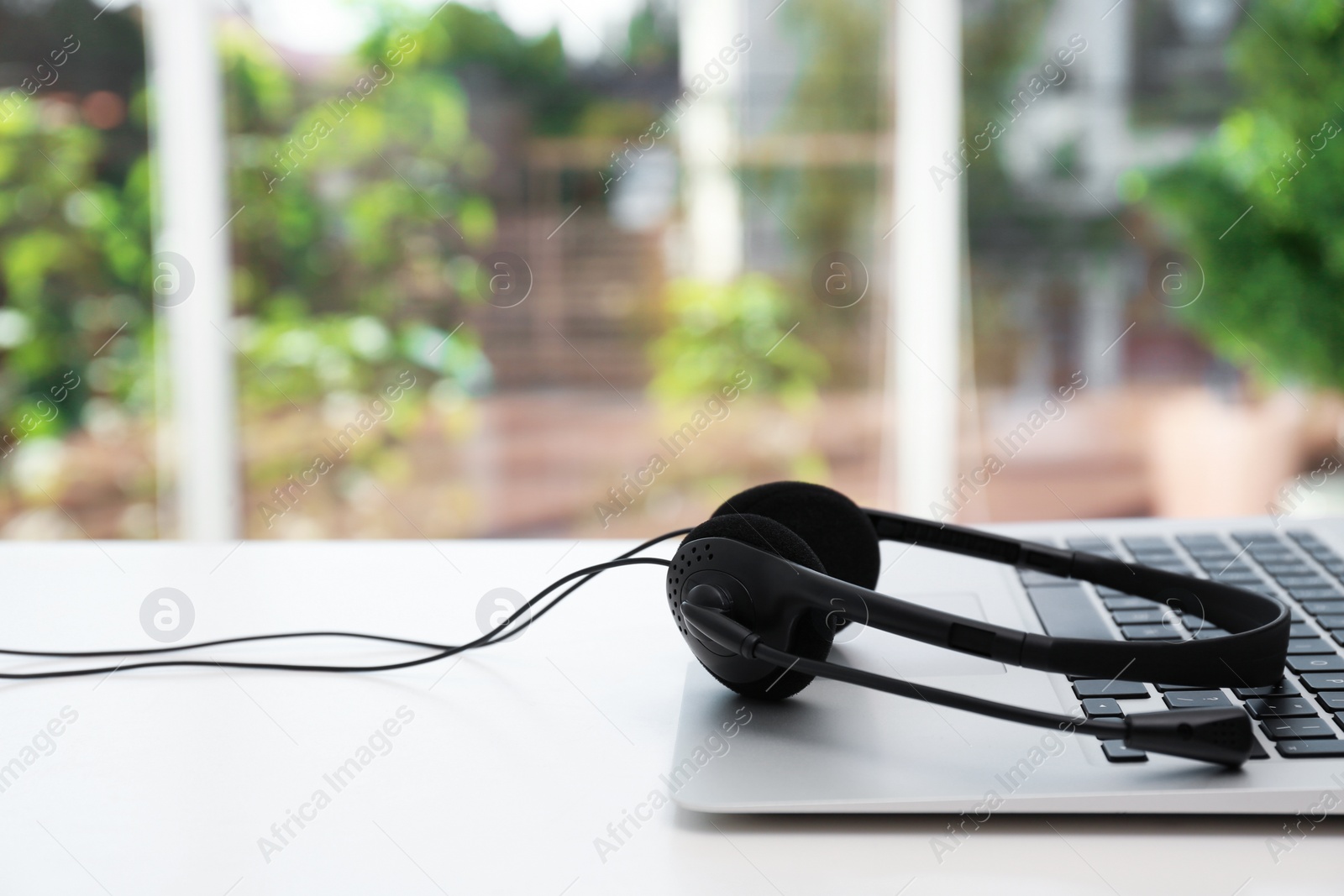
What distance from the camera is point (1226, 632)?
22.4 inches

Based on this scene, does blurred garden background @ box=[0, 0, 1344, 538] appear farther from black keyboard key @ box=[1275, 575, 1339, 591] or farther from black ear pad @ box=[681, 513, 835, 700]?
black ear pad @ box=[681, 513, 835, 700]

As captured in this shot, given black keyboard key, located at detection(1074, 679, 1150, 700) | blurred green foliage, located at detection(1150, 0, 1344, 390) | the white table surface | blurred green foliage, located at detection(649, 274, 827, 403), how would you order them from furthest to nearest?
blurred green foliage, located at detection(649, 274, 827, 403), blurred green foliage, located at detection(1150, 0, 1344, 390), black keyboard key, located at detection(1074, 679, 1150, 700), the white table surface

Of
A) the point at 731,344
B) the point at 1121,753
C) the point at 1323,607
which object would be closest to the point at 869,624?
the point at 1121,753

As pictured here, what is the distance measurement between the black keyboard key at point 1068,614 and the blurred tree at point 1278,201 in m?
1.83

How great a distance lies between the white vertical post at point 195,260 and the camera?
218cm

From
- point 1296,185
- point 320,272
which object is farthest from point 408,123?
point 1296,185

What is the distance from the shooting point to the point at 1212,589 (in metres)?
0.57

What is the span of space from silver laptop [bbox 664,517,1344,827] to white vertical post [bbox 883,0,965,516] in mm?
1687

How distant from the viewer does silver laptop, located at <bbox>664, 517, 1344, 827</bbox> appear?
0.41 metres

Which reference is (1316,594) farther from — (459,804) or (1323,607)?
(459,804)

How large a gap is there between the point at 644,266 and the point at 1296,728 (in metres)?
1.97

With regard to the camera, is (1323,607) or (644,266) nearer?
(1323,607)

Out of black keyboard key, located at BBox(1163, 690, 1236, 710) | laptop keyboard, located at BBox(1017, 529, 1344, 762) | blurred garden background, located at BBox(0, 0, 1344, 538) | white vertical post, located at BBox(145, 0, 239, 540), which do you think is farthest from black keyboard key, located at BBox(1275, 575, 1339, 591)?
white vertical post, located at BBox(145, 0, 239, 540)

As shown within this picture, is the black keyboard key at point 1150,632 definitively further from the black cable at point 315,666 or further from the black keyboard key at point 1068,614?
the black cable at point 315,666
